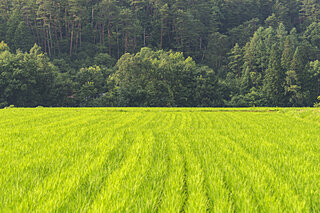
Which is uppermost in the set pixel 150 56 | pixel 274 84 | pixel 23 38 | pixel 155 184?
pixel 23 38

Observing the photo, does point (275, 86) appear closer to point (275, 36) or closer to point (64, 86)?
point (275, 36)

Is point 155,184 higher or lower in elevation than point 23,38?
lower

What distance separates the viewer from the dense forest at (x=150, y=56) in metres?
49.6

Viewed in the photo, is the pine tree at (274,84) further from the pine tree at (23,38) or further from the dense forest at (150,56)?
the pine tree at (23,38)

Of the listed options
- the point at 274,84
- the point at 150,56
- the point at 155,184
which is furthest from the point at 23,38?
the point at 155,184

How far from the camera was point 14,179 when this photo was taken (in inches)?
137

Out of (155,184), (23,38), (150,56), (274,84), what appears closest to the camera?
(155,184)

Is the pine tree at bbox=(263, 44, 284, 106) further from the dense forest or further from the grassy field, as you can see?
the grassy field

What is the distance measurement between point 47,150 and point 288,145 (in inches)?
242

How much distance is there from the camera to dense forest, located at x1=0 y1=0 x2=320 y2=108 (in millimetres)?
49594

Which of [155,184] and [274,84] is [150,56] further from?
[155,184]

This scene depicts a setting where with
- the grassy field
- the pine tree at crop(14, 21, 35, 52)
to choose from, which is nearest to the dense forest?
the pine tree at crop(14, 21, 35, 52)

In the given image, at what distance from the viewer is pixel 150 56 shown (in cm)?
6469

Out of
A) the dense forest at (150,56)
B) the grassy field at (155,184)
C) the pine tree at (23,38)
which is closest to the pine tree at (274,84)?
the dense forest at (150,56)
